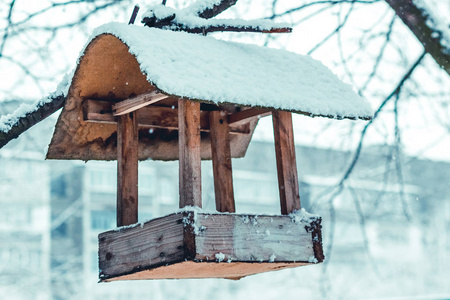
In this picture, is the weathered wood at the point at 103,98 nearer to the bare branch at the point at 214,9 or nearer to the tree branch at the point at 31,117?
the tree branch at the point at 31,117

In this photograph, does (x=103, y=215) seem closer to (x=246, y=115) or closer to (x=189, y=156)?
(x=246, y=115)

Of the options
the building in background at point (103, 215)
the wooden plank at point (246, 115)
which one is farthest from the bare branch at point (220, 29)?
the building in background at point (103, 215)

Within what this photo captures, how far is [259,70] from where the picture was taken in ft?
6.74

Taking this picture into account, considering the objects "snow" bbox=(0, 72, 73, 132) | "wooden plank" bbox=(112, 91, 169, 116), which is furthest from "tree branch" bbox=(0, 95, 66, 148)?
"wooden plank" bbox=(112, 91, 169, 116)

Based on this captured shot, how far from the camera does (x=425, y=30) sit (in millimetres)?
2207

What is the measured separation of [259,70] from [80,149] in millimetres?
892

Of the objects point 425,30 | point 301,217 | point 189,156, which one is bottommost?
point 301,217

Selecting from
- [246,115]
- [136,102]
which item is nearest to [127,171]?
[136,102]

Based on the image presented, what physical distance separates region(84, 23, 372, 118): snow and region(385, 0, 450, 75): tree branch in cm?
36

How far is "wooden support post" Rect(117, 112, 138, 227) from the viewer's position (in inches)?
87.2

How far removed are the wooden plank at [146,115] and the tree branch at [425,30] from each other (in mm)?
923

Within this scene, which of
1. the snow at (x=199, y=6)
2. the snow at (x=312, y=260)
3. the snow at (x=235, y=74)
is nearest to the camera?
the snow at (x=235, y=74)

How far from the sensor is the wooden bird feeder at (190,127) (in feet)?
5.77

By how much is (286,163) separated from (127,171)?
628 mm
